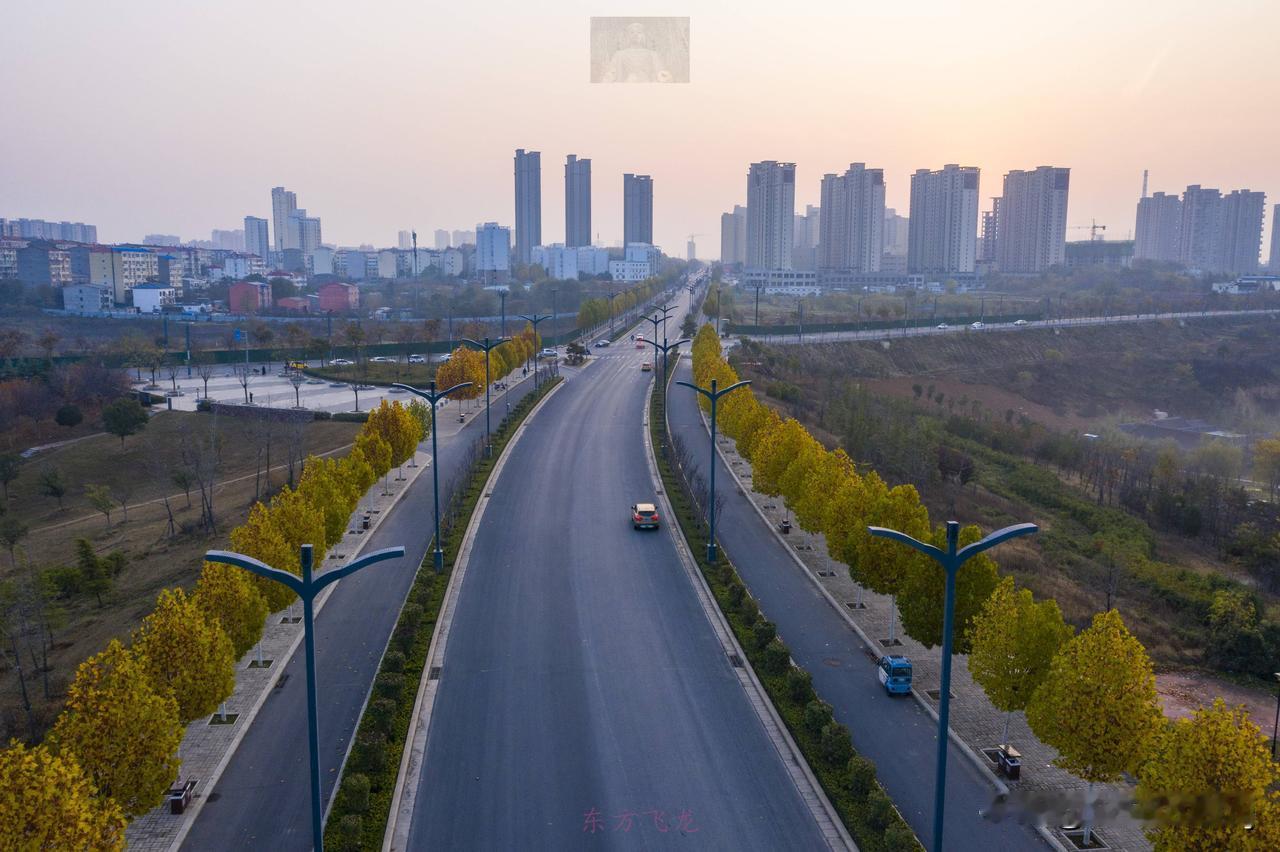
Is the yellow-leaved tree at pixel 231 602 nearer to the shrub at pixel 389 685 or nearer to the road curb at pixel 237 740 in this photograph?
the road curb at pixel 237 740

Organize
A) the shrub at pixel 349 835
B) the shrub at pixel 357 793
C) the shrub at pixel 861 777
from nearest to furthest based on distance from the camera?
1. the shrub at pixel 349 835
2. the shrub at pixel 357 793
3. the shrub at pixel 861 777

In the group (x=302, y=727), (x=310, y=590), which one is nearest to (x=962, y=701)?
(x=302, y=727)

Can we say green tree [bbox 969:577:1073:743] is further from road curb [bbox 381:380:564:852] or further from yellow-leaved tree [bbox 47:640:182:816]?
yellow-leaved tree [bbox 47:640:182:816]

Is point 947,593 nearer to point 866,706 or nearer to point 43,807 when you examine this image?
point 866,706

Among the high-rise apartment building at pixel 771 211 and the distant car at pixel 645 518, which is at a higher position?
the high-rise apartment building at pixel 771 211

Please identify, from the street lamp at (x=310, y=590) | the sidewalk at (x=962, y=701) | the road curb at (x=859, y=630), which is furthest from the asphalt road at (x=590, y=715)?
the sidewalk at (x=962, y=701)

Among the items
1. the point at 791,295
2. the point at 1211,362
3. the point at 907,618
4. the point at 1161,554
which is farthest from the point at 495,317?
the point at 907,618
